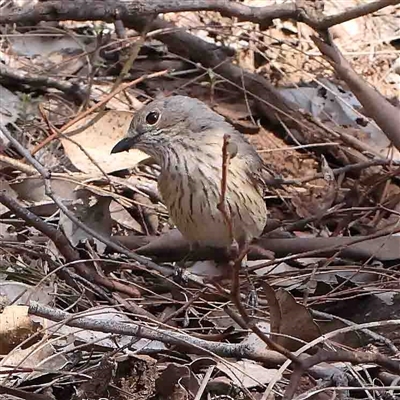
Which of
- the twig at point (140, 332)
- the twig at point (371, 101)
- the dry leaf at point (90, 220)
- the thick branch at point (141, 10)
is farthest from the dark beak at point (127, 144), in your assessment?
the twig at point (140, 332)

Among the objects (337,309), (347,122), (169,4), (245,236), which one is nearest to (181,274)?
(245,236)

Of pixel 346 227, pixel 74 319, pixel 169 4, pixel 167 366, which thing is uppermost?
pixel 169 4

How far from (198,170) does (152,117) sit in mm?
374

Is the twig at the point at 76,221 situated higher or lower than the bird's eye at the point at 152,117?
lower

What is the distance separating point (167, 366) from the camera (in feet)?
10.2

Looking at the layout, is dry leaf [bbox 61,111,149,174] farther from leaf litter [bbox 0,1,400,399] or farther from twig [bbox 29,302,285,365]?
twig [bbox 29,302,285,365]

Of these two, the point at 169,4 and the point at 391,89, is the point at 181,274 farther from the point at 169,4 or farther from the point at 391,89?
the point at 391,89

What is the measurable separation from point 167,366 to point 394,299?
113 centimetres

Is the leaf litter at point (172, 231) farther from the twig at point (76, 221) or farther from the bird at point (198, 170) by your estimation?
the bird at point (198, 170)

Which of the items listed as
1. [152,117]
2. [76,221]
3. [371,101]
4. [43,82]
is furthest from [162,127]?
[43,82]

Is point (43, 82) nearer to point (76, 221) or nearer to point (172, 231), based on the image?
point (172, 231)

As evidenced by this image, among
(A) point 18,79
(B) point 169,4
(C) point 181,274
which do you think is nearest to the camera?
(C) point 181,274

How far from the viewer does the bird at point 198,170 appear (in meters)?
4.03

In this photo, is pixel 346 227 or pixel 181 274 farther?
pixel 346 227
